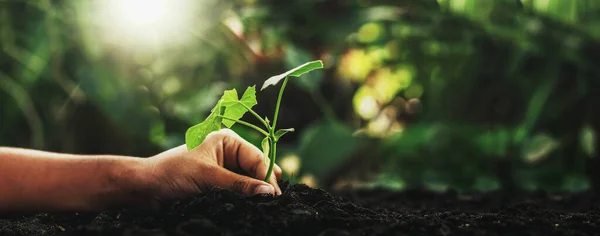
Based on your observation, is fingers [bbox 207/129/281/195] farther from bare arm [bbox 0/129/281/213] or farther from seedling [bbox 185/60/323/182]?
seedling [bbox 185/60/323/182]

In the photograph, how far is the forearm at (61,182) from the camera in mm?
1146

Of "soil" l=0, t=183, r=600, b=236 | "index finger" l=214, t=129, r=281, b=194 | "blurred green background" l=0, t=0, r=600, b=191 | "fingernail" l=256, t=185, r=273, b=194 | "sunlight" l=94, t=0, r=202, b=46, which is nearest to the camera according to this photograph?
"soil" l=0, t=183, r=600, b=236

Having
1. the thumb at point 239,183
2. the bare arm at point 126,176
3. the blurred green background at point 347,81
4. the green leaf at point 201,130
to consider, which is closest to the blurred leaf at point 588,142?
the blurred green background at point 347,81

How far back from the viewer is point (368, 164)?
2.56 m

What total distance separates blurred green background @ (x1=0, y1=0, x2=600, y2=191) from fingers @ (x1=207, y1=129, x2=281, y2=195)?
1.01 m

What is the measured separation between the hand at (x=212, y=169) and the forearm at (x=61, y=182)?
3.3 inches

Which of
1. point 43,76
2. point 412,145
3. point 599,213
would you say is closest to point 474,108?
point 412,145

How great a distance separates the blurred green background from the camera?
7.13ft

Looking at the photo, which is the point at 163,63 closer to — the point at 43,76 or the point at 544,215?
the point at 43,76

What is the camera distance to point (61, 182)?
1187 mm

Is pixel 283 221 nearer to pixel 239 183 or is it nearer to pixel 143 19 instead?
pixel 239 183

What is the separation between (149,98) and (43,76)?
1.59ft

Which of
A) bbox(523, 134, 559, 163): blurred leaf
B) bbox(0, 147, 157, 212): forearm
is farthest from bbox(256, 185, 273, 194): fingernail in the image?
bbox(523, 134, 559, 163): blurred leaf

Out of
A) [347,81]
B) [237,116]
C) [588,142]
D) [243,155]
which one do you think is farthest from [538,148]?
[237,116]
